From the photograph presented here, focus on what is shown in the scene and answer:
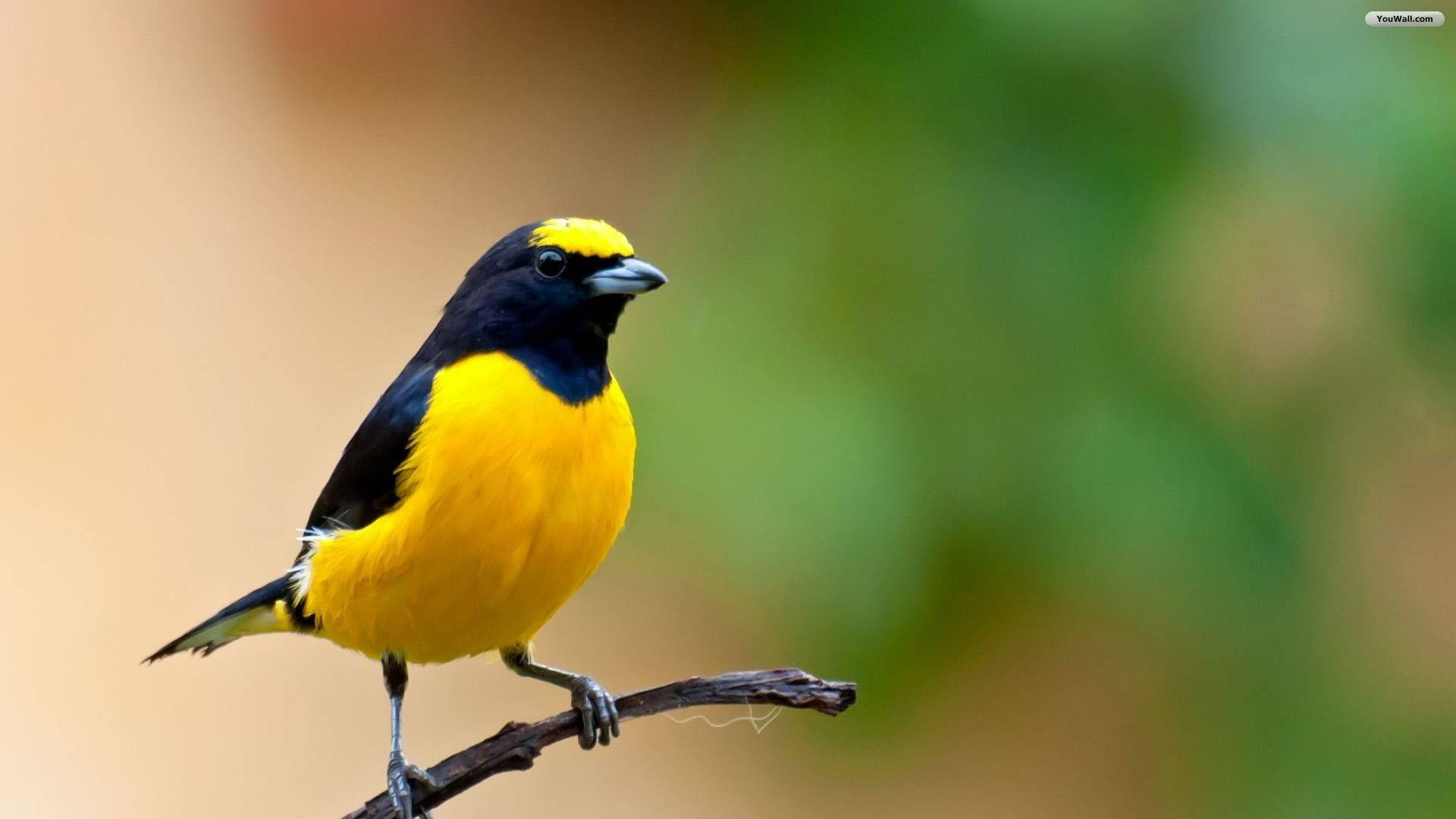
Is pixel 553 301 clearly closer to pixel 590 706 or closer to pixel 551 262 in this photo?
pixel 551 262

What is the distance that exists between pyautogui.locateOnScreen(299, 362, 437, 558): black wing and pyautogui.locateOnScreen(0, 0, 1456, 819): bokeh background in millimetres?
487

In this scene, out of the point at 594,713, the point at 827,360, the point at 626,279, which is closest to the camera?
the point at 626,279

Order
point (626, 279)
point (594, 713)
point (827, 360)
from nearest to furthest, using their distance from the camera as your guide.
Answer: point (626, 279), point (594, 713), point (827, 360)

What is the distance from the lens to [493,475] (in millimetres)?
1496

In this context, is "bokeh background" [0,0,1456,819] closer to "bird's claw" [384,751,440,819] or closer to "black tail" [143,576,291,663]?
"black tail" [143,576,291,663]

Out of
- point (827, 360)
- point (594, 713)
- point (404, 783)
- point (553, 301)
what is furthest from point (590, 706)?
point (827, 360)

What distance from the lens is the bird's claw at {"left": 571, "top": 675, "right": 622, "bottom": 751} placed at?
1.57 m

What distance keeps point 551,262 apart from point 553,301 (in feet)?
0.15

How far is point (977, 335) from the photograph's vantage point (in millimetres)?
2168

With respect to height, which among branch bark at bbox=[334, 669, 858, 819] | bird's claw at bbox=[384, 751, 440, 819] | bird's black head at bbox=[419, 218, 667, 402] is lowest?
bird's claw at bbox=[384, 751, 440, 819]

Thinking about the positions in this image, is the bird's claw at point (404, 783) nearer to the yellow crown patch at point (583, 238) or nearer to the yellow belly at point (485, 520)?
the yellow belly at point (485, 520)

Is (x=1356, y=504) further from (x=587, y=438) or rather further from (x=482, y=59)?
(x=482, y=59)

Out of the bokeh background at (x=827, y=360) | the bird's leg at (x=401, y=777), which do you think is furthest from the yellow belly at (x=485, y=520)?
the bokeh background at (x=827, y=360)

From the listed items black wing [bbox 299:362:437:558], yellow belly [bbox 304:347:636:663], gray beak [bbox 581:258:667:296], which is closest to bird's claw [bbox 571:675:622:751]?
Answer: yellow belly [bbox 304:347:636:663]
